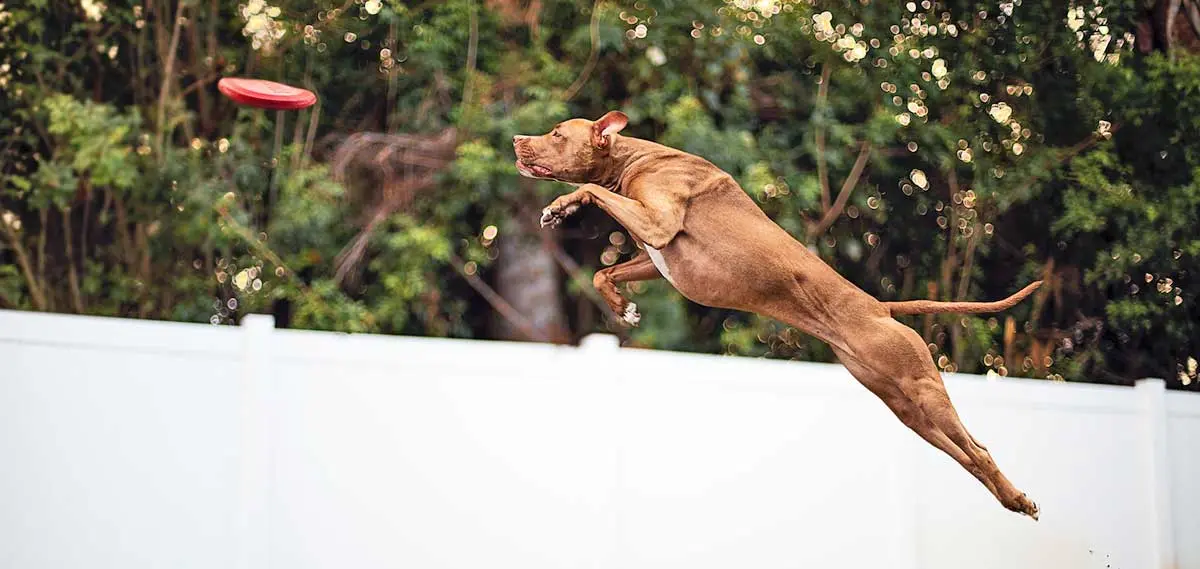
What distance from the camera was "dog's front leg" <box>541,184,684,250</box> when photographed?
1.75 meters

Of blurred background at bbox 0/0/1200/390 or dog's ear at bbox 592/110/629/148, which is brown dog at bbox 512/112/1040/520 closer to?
dog's ear at bbox 592/110/629/148

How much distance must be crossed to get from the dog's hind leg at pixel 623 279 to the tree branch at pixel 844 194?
9.77 feet

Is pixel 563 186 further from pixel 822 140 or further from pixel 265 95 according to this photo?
pixel 265 95

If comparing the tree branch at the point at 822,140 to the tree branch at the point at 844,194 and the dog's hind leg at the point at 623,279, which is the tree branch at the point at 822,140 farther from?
the dog's hind leg at the point at 623,279

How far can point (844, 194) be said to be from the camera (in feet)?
16.5

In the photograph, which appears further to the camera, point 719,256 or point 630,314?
point 630,314

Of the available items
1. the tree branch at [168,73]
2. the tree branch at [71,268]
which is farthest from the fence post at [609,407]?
the tree branch at [71,268]

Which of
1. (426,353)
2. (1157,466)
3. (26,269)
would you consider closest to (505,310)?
(426,353)

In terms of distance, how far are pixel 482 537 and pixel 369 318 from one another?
1.64 meters

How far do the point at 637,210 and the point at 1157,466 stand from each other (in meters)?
2.90

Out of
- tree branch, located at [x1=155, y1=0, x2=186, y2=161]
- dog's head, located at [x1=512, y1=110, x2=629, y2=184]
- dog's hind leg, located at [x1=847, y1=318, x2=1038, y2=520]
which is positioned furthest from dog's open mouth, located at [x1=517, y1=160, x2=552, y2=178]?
tree branch, located at [x1=155, y1=0, x2=186, y2=161]

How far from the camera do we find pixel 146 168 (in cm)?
506

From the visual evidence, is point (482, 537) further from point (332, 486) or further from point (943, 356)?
point (943, 356)

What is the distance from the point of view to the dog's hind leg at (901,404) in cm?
214
